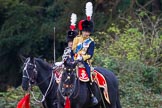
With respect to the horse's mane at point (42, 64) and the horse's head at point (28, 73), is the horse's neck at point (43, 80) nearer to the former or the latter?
the horse's mane at point (42, 64)

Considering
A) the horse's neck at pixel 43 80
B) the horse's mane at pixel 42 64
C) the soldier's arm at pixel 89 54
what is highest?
the soldier's arm at pixel 89 54

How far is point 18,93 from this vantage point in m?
18.5

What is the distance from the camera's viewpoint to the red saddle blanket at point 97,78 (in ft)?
45.6

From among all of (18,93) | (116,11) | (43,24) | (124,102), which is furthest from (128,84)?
(43,24)

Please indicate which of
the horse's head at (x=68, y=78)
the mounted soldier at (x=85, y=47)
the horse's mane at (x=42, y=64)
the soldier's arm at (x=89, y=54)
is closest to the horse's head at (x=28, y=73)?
the horse's mane at (x=42, y=64)

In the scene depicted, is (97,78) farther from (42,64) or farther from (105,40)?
(105,40)

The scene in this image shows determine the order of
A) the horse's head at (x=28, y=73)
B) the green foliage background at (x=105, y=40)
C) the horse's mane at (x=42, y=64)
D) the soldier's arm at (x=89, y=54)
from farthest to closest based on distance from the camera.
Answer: the green foliage background at (x=105, y=40)
the horse's mane at (x=42, y=64)
the soldier's arm at (x=89, y=54)
the horse's head at (x=28, y=73)

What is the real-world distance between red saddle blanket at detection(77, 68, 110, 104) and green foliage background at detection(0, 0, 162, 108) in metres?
2.71

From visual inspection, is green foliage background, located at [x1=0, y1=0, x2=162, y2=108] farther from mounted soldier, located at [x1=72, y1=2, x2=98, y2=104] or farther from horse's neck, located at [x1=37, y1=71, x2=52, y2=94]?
mounted soldier, located at [x1=72, y1=2, x2=98, y2=104]

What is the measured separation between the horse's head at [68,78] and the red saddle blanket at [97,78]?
0.30 metres

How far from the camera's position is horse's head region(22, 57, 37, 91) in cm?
1346

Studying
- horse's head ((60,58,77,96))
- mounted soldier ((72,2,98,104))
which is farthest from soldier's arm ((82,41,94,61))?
horse's head ((60,58,77,96))

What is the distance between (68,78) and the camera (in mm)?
13508

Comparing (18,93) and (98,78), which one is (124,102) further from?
(98,78)
